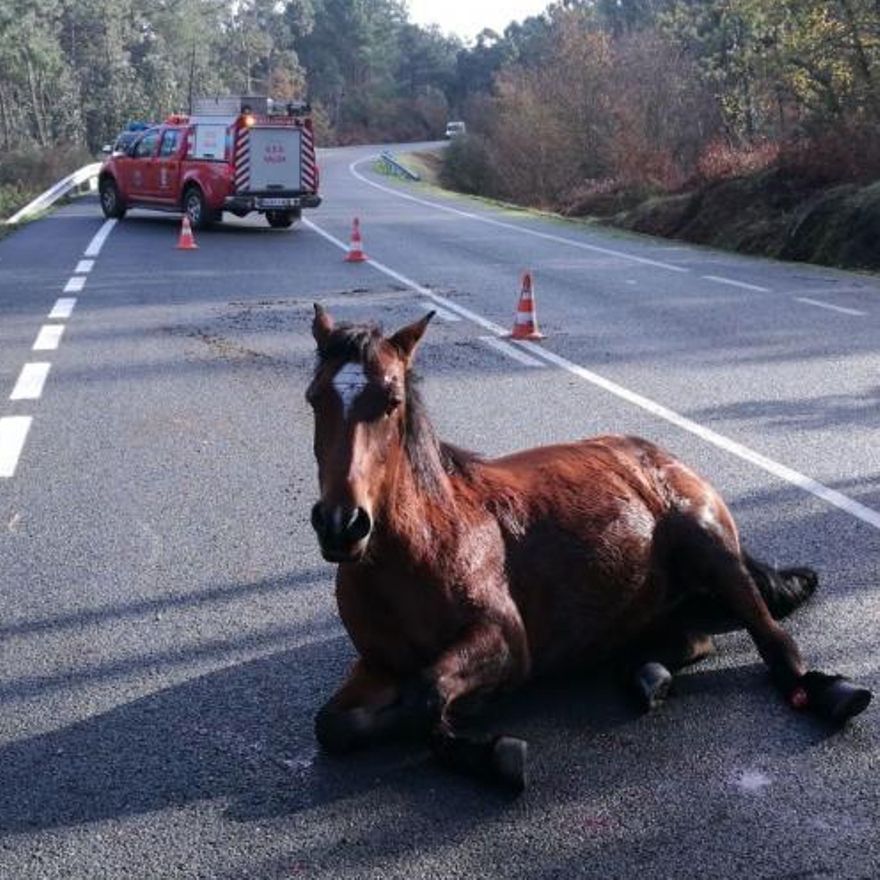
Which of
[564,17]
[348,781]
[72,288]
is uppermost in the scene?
[564,17]

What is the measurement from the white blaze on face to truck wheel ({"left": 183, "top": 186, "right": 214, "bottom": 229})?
22.2 m

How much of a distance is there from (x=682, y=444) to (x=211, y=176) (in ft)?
61.3

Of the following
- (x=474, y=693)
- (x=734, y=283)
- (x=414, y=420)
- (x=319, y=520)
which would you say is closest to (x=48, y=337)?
(x=734, y=283)

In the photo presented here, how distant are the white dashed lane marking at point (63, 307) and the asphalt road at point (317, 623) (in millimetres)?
378

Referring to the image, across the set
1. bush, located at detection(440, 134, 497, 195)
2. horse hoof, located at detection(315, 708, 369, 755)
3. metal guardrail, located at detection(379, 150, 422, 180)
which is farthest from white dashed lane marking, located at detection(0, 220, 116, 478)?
metal guardrail, located at detection(379, 150, 422, 180)

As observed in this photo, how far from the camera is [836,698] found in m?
4.11

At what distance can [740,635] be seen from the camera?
16.1ft

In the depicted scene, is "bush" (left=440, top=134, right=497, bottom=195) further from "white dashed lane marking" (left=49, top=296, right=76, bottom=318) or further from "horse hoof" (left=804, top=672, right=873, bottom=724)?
"horse hoof" (left=804, top=672, right=873, bottom=724)

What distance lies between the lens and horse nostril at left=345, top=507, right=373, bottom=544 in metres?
3.36

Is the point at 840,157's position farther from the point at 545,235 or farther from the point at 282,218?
the point at 282,218

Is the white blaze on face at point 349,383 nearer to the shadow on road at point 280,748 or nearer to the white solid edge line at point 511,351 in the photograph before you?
the shadow on road at point 280,748

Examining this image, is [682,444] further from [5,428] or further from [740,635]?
[5,428]

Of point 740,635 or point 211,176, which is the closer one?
point 740,635

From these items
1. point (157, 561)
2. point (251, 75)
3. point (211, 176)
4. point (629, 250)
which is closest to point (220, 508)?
point (157, 561)
